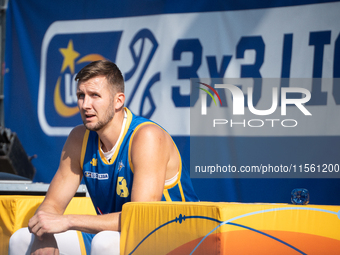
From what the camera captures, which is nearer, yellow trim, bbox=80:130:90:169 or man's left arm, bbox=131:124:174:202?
man's left arm, bbox=131:124:174:202

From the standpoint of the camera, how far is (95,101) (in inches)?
69.3

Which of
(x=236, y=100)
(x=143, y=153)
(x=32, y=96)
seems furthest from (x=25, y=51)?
(x=143, y=153)

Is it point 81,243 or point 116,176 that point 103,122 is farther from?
point 81,243

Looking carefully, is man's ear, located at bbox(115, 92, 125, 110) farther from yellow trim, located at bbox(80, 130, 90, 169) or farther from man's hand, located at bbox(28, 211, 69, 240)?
man's hand, located at bbox(28, 211, 69, 240)

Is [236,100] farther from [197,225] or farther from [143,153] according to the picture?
[197,225]

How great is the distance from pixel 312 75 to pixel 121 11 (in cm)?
185

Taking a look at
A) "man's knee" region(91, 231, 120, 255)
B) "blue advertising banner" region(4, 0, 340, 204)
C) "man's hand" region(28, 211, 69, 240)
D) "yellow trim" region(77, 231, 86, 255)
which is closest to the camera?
"man's knee" region(91, 231, 120, 255)

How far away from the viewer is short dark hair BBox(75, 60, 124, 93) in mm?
1752

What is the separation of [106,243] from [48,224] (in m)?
0.25

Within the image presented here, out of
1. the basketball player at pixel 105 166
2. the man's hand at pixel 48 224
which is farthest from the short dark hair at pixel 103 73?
the man's hand at pixel 48 224

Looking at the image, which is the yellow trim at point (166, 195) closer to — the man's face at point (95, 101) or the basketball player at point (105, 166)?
the basketball player at point (105, 166)

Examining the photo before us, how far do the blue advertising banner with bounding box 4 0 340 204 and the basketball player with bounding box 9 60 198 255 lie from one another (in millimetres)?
1716

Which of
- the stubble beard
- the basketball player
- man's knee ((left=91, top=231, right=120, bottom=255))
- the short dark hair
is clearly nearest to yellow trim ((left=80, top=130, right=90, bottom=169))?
the basketball player

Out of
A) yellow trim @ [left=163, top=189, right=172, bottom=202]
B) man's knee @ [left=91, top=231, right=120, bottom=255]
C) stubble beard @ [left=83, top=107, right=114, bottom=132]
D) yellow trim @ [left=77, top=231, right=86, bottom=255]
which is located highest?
stubble beard @ [left=83, top=107, right=114, bottom=132]
